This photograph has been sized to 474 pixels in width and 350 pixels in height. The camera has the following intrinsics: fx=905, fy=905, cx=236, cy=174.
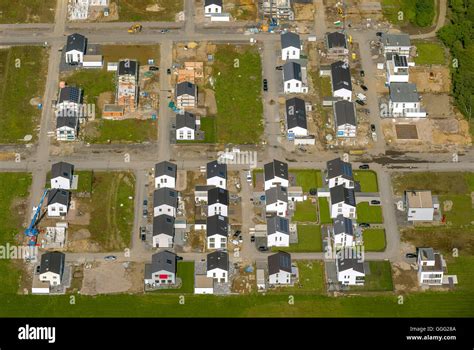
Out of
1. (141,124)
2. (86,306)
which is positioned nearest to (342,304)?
(86,306)

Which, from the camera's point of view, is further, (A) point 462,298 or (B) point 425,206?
(B) point 425,206

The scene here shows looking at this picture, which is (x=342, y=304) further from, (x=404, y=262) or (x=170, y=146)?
(x=170, y=146)

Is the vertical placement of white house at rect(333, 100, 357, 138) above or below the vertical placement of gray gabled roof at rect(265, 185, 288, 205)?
above

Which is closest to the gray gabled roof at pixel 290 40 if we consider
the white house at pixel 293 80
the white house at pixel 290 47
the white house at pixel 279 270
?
the white house at pixel 290 47

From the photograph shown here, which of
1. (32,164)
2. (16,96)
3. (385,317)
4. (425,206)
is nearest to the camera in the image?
(385,317)

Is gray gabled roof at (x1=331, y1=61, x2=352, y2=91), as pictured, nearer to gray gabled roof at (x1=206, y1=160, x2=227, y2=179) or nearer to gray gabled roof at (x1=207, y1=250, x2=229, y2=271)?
gray gabled roof at (x1=206, y1=160, x2=227, y2=179)

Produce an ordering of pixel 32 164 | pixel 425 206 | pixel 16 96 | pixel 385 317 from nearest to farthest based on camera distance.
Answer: pixel 385 317
pixel 425 206
pixel 32 164
pixel 16 96

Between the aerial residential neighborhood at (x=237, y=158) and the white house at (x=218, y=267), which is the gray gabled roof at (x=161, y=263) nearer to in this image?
the aerial residential neighborhood at (x=237, y=158)

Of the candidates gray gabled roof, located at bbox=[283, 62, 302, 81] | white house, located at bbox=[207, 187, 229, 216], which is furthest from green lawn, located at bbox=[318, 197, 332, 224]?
gray gabled roof, located at bbox=[283, 62, 302, 81]
